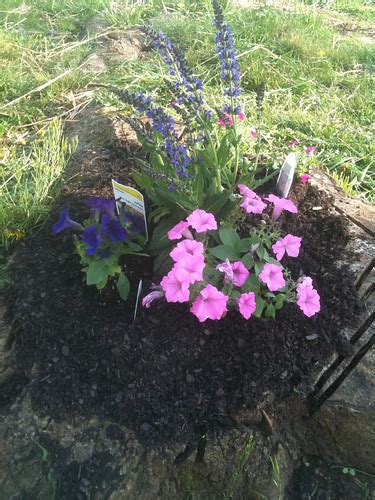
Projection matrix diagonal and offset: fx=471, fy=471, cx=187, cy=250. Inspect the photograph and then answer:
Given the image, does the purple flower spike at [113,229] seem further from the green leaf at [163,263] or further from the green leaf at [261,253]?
the green leaf at [261,253]

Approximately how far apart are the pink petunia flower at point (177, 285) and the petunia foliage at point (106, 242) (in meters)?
0.31

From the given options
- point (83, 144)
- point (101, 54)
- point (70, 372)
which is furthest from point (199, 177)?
point (101, 54)

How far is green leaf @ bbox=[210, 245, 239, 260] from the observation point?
1.61 meters

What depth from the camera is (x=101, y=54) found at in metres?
3.98

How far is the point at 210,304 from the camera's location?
4.86ft

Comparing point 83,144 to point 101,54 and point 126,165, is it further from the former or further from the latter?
point 101,54

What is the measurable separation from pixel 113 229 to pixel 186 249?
323 millimetres

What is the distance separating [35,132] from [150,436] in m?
2.34

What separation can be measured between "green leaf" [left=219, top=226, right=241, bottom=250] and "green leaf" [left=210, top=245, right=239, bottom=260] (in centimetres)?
2

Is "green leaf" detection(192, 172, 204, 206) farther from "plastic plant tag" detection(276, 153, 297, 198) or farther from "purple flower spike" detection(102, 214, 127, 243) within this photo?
"plastic plant tag" detection(276, 153, 297, 198)

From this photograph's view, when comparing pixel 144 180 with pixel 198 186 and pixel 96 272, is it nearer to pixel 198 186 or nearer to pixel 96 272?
pixel 198 186

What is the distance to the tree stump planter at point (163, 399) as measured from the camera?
1469 millimetres

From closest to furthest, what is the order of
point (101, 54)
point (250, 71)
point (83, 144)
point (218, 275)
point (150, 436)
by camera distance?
point (150, 436), point (218, 275), point (83, 144), point (250, 71), point (101, 54)

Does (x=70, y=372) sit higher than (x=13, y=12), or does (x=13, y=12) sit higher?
(x=70, y=372)
